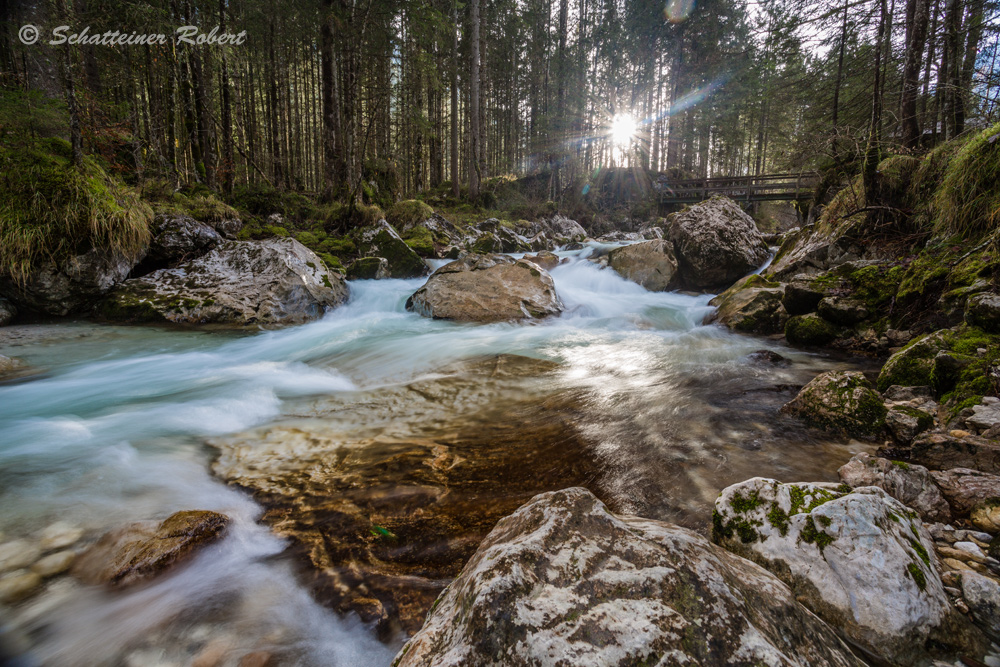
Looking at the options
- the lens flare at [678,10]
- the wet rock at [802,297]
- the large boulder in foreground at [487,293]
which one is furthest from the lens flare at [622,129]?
the wet rock at [802,297]

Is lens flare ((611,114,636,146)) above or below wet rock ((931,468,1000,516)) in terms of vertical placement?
above

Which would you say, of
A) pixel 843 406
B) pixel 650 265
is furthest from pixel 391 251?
pixel 843 406

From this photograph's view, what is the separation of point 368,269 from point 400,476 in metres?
8.62

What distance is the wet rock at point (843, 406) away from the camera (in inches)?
127

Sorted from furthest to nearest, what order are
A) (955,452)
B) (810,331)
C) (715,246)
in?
(715,246), (810,331), (955,452)

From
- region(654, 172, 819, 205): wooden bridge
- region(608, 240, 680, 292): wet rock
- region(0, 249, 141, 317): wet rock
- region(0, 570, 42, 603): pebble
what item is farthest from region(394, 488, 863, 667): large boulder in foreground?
region(654, 172, 819, 205): wooden bridge

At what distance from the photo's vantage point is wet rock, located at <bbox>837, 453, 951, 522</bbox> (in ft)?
7.27

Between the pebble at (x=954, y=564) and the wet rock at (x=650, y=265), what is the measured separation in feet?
31.1

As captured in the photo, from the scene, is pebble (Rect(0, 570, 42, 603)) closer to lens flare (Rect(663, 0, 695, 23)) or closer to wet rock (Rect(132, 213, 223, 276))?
wet rock (Rect(132, 213, 223, 276))

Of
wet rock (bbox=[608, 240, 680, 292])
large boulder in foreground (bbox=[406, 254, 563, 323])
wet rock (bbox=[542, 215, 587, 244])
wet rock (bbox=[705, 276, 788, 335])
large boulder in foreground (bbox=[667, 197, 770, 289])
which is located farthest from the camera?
wet rock (bbox=[542, 215, 587, 244])

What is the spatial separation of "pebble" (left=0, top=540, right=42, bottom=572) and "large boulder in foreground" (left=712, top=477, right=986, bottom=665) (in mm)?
3380

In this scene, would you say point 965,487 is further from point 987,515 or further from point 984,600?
point 984,600

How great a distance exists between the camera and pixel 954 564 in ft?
6.11

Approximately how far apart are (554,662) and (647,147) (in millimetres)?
33518
